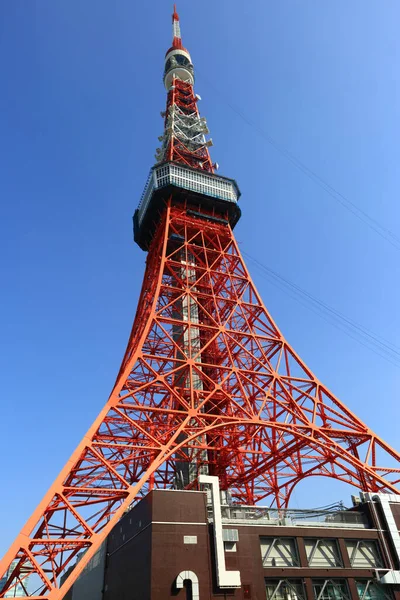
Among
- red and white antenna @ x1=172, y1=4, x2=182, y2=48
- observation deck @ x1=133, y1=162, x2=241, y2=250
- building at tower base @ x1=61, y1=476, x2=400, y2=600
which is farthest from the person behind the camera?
red and white antenna @ x1=172, y1=4, x2=182, y2=48

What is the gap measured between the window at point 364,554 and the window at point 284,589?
274cm

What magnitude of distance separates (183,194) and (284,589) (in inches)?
932

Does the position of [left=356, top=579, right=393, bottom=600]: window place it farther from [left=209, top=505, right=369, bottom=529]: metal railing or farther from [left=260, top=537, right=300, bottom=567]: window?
[left=260, top=537, right=300, bottom=567]: window

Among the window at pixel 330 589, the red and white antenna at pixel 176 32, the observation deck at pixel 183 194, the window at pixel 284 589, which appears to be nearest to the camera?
the window at pixel 284 589

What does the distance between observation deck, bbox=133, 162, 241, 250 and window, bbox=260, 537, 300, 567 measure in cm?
2171

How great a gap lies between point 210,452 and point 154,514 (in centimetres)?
1113

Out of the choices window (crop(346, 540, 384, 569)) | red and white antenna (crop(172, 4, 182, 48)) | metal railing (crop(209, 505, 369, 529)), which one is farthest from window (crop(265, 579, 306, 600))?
red and white antenna (crop(172, 4, 182, 48))

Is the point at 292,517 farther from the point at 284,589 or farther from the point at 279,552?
the point at 284,589

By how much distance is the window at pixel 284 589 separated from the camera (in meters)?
15.8

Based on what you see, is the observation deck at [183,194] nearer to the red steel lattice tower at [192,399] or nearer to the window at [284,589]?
the red steel lattice tower at [192,399]

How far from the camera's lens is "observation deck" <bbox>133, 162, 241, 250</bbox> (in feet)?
100

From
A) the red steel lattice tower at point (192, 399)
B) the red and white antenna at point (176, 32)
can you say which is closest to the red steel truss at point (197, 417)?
the red steel lattice tower at point (192, 399)

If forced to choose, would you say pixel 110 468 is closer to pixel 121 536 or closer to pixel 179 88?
pixel 121 536

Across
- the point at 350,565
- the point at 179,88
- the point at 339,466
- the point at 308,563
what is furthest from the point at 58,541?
the point at 179,88
